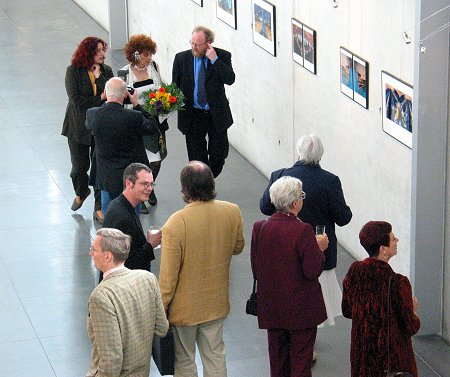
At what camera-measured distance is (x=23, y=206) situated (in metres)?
12.1

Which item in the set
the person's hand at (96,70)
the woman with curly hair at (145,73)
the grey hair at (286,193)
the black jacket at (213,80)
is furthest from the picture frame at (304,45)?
the grey hair at (286,193)

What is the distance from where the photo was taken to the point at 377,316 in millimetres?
6766

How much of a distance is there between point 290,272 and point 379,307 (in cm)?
70

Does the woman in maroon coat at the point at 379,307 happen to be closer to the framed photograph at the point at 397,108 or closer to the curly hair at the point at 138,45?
the framed photograph at the point at 397,108

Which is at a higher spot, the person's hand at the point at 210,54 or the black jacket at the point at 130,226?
the black jacket at the point at 130,226

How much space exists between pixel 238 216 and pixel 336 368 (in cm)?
192

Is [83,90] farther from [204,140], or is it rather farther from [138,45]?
[204,140]

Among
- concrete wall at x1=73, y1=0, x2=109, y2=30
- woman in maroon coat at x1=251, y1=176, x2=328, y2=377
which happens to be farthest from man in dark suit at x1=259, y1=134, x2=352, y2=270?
concrete wall at x1=73, y1=0, x2=109, y2=30

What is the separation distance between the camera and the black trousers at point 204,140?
11.9m

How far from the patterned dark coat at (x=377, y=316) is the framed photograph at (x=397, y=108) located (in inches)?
96.6

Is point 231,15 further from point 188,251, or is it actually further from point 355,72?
point 188,251

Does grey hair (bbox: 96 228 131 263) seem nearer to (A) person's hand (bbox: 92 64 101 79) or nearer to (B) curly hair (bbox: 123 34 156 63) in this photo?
(B) curly hair (bbox: 123 34 156 63)

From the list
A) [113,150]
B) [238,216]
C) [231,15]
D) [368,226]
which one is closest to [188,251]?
[238,216]

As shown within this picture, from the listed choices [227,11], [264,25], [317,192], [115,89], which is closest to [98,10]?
[227,11]
